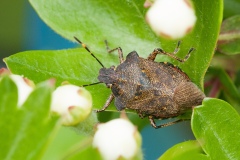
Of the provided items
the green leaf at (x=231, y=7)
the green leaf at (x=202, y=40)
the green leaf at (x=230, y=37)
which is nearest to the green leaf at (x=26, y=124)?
the green leaf at (x=202, y=40)

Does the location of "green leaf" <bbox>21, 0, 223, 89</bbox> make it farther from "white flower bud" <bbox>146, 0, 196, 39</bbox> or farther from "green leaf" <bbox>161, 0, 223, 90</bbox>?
"white flower bud" <bbox>146, 0, 196, 39</bbox>

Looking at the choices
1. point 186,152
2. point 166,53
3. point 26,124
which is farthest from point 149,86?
point 26,124

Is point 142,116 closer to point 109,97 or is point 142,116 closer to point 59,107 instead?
point 109,97

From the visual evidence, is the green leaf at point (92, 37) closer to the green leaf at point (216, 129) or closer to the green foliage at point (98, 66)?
the green foliage at point (98, 66)

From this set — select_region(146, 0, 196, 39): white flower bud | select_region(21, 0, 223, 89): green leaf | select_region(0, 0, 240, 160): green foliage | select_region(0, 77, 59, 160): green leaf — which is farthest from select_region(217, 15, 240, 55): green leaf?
select_region(0, 77, 59, 160): green leaf

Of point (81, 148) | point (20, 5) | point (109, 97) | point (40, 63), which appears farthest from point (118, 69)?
point (20, 5)

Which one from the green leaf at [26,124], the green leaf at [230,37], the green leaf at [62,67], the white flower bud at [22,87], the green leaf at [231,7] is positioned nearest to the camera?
the green leaf at [26,124]
